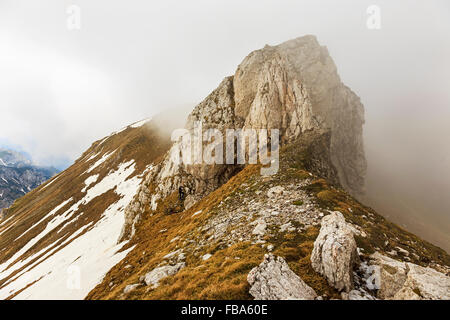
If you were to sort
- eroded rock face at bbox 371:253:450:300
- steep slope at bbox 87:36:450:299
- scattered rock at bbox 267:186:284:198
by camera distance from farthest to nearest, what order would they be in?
A: scattered rock at bbox 267:186:284:198, steep slope at bbox 87:36:450:299, eroded rock face at bbox 371:253:450:300

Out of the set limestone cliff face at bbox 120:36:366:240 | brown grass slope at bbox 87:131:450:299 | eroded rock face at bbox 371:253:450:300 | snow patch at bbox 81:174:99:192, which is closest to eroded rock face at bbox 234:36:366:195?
limestone cliff face at bbox 120:36:366:240

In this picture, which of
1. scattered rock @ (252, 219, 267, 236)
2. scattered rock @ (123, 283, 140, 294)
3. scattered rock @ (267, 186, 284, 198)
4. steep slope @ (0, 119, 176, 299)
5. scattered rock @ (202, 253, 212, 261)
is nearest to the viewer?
scattered rock @ (123, 283, 140, 294)

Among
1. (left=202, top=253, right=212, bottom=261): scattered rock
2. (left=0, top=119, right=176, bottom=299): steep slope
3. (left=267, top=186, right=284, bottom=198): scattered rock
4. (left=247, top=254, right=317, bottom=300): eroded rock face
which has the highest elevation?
(left=247, top=254, right=317, bottom=300): eroded rock face

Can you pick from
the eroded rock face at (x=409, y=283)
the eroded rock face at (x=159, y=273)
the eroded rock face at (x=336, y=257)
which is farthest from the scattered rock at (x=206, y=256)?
the eroded rock face at (x=409, y=283)

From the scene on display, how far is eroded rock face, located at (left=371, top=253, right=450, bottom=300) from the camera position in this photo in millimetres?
7746

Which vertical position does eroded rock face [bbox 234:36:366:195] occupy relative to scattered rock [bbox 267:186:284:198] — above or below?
above

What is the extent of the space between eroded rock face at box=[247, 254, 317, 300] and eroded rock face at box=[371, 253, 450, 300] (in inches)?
139

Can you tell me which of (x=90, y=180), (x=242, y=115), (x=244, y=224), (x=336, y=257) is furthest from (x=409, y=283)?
(x=90, y=180)

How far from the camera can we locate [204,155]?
3709 cm

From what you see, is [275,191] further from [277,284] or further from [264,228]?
[277,284]

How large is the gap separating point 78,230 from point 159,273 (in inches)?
2419

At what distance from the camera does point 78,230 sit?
58438mm

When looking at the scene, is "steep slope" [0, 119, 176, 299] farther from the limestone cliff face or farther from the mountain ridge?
the limestone cliff face
